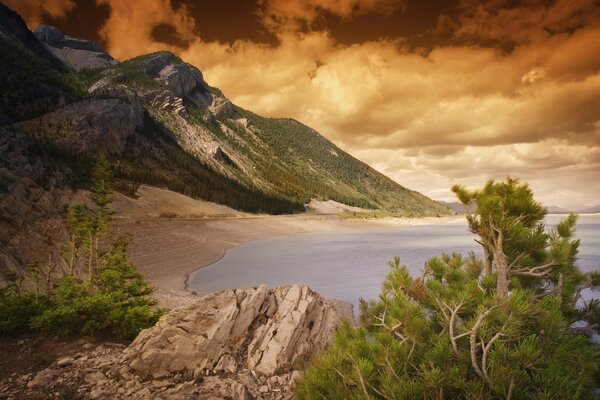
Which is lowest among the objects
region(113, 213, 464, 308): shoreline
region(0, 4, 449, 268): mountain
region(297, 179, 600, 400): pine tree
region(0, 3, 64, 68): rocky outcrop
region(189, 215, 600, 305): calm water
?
region(189, 215, 600, 305): calm water

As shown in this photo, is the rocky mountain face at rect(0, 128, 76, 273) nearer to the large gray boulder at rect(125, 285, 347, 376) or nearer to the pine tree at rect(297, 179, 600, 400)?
the large gray boulder at rect(125, 285, 347, 376)

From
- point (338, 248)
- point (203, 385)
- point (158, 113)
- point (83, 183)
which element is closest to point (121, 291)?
point (203, 385)

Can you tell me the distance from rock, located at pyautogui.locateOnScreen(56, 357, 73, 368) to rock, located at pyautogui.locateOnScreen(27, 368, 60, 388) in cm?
24

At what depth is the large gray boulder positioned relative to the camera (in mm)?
7207

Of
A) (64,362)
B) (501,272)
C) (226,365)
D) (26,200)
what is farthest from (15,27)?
(501,272)

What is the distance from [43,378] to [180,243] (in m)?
28.7

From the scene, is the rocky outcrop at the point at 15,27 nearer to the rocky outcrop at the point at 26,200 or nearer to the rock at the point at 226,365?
the rocky outcrop at the point at 26,200

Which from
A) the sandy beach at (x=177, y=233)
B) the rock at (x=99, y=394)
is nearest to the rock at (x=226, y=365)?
the rock at (x=99, y=394)

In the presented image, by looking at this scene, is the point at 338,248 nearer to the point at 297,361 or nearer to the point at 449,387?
the point at 297,361

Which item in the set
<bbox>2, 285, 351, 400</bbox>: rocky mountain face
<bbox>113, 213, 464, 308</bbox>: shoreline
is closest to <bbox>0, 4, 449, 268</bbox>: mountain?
<bbox>113, 213, 464, 308</bbox>: shoreline

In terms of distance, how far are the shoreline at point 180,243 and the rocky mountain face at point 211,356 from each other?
584 centimetres

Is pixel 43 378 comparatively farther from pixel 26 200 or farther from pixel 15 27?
pixel 15 27

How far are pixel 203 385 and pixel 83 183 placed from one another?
141ft

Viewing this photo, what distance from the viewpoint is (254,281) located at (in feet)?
76.2
